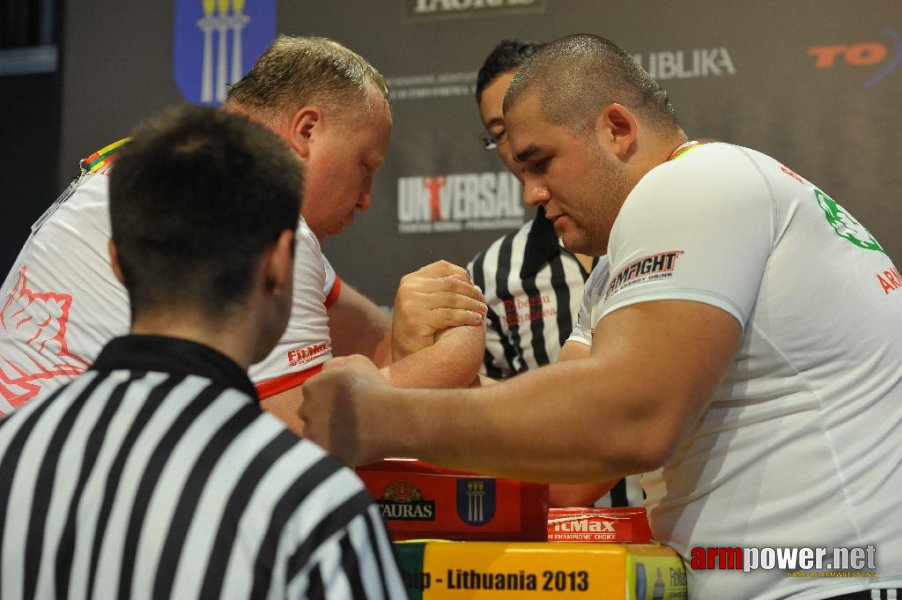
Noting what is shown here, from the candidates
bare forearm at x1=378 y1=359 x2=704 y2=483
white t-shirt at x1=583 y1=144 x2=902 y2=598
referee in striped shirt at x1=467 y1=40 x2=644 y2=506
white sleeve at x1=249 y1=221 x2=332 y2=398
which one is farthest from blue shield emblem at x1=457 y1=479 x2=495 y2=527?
referee in striped shirt at x1=467 y1=40 x2=644 y2=506

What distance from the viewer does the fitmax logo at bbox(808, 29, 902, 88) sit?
2.88m

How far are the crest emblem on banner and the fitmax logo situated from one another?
1.63 meters

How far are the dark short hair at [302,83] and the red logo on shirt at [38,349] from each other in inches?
22.5

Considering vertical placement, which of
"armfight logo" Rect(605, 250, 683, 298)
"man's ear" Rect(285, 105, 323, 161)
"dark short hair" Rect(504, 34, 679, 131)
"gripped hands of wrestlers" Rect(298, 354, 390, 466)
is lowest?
"gripped hands of wrestlers" Rect(298, 354, 390, 466)

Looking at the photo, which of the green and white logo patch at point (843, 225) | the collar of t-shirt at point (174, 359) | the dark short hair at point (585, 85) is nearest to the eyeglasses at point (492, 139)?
the dark short hair at point (585, 85)

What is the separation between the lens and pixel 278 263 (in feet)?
3.56

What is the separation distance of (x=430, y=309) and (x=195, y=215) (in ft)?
2.82

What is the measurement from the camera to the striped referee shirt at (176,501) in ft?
3.08

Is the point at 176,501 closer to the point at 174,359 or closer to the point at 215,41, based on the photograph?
the point at 174,359

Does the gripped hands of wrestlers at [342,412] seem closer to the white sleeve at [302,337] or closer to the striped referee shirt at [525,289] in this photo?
the white sleeve at [302,337]

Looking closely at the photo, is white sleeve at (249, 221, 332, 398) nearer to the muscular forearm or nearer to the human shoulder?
the muscular forearm

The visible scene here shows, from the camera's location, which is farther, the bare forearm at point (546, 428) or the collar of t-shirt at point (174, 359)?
the bare forearm at point (546, 428)

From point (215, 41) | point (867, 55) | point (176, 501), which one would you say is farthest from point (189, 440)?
point (215, 41)

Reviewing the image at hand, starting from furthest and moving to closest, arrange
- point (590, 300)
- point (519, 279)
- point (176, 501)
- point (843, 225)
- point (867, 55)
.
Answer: point (519, 279) → point (867, 55) → point (590, 300) → point (843, 225) → point (176, 501)
